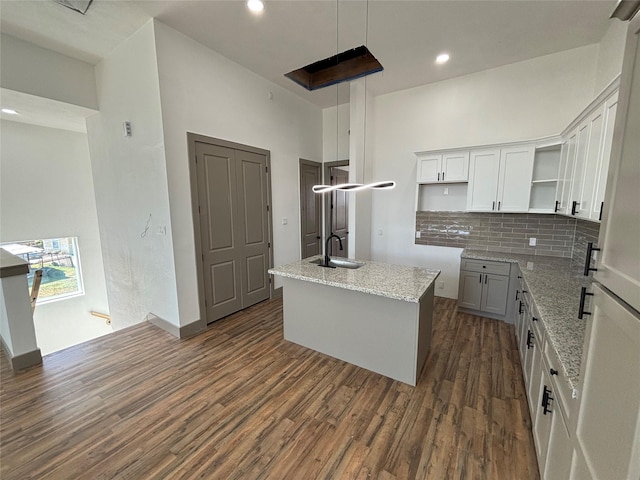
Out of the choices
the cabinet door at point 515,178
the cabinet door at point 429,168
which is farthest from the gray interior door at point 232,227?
the cabinet door at point 515,178

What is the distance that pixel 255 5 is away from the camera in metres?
2.52

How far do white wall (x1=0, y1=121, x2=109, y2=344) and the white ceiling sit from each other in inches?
93.4

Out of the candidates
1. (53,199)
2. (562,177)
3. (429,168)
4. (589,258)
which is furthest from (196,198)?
(562,177)

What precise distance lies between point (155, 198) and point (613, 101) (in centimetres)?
419

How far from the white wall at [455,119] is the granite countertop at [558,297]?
1.06 metres

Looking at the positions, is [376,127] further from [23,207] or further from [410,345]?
[23,207]

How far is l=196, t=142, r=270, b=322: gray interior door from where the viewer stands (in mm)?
3412

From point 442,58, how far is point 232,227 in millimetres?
3560

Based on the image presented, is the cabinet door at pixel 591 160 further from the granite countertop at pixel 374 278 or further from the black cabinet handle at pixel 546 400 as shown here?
the black cabinet handle at pixel 546 400

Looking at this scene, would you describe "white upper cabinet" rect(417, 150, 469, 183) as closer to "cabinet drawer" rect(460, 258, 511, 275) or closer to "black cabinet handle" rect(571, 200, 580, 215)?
"cabinet drawer" rect(460, 258, 511, 275)

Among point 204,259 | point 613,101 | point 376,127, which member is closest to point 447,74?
point 376,127

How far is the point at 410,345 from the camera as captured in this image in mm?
2336

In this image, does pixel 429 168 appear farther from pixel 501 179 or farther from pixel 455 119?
pixel 501 179

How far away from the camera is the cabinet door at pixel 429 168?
3.97 meters
